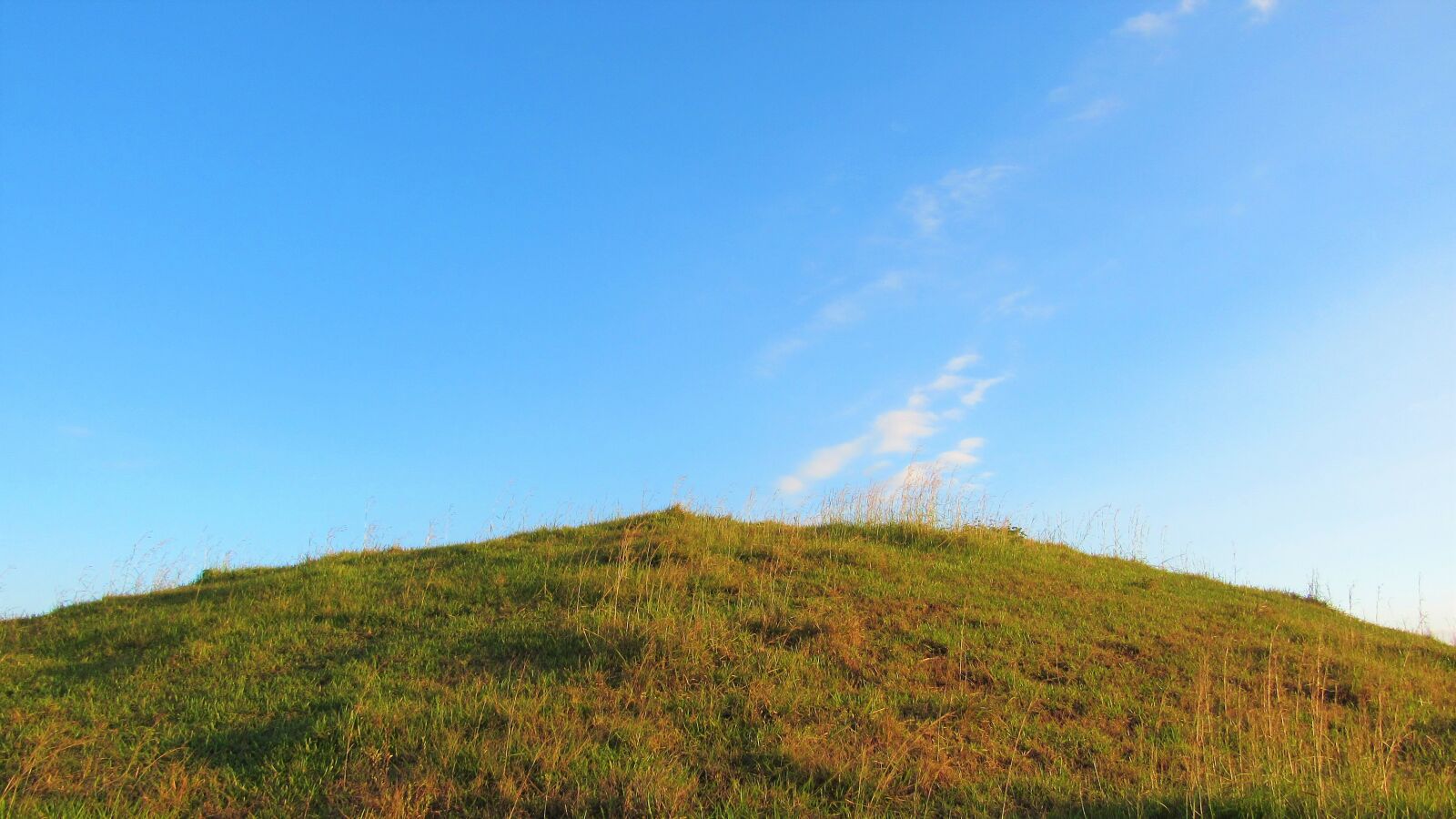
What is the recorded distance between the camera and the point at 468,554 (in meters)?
14.1

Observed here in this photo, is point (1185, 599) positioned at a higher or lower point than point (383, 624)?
higher

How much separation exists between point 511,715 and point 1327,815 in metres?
6.02

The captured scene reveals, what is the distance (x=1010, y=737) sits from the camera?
7.94 meters

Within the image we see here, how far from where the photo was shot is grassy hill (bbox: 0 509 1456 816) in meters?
6.55

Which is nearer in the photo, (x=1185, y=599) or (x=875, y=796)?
(x=875, y=796)

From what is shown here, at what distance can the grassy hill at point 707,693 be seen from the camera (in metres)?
6.55

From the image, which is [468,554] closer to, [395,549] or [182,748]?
[395,549]

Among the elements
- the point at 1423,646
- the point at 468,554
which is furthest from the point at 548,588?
the point at 1423,646

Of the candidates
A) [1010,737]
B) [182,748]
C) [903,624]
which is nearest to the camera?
[182,748]

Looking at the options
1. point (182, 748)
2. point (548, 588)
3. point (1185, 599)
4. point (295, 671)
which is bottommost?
point (182, 748)

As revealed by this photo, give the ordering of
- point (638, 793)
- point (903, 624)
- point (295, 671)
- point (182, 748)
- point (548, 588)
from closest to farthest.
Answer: point (638, 793), point (182, 748), point (295, 671), point (903, 624), point (548, 588)

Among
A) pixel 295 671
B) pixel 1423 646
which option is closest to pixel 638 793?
pixel 295 671

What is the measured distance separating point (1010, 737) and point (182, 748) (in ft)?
23.9

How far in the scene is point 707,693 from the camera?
8219 millimetres
